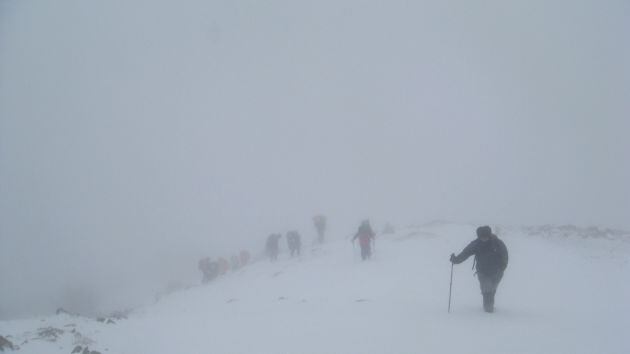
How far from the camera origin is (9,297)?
2616 inches

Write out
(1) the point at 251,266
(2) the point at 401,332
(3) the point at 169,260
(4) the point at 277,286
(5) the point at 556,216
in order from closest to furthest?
(2) the point at 401,332 < (4) the point at 277,286 < (1) the point at 251,266 < (3) the point at 169,260 < (5) the point at 556,216

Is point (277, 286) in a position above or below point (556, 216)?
above

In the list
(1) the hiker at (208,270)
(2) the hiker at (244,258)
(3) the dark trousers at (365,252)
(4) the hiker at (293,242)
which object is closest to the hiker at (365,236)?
(3) the dark trousers at (365,252)

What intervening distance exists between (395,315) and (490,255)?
112 inches

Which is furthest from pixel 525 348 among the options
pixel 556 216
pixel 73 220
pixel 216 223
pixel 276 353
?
pixel 73 220

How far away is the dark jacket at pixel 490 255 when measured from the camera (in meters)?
11.3

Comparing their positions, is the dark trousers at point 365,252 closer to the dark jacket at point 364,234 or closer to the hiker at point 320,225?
the dark jacket at point 364,234

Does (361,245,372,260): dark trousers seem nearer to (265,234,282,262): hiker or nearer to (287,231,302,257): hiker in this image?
(287,231,302,257): hiker

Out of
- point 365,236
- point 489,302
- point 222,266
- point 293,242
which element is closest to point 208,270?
point 222,266

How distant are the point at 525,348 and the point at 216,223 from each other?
187 m

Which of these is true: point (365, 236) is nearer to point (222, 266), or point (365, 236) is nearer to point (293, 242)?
point (293, 242)

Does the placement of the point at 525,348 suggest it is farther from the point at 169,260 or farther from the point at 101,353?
the point at 169,260

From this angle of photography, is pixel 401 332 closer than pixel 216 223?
Yes

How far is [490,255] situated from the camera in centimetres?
1139
